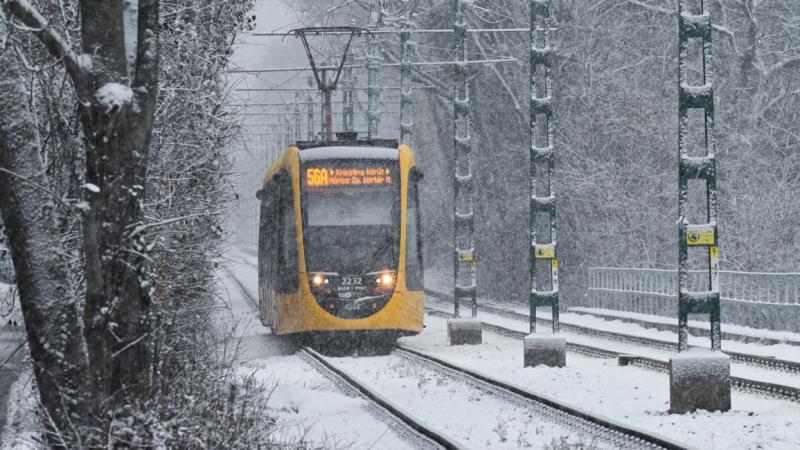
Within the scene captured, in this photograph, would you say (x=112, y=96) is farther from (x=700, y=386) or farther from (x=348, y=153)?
(x=348, y=153)

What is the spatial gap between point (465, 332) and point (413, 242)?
2.17 m

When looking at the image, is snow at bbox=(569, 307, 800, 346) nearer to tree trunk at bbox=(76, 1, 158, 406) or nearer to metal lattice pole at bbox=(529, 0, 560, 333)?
metal lattice pole at bbox=(529, 0, 560, 333)

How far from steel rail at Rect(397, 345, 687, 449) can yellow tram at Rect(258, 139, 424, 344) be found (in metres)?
3.38

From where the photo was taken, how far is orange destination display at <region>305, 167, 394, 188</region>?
20.3 metres

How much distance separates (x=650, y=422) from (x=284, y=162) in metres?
10.5

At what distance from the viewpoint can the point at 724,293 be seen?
24203mm

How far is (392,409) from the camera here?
41.3ft

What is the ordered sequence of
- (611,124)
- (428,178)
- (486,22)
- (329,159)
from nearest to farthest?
(329,159), (611,124), (486,22), (428,178)

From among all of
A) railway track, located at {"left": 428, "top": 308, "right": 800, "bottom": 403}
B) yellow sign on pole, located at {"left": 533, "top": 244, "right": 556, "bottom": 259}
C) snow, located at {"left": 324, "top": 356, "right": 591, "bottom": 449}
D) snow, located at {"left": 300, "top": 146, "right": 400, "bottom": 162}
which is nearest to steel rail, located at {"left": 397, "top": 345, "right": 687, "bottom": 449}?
snow, located at {"left": 324, "top": 356, "right": 591, "bottom": 449}

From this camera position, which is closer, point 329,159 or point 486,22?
point 329,159

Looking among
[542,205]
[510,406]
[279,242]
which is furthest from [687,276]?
[279,242]

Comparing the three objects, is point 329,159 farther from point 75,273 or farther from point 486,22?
point 486,22

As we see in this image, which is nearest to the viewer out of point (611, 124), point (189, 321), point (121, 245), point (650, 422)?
point (121, 245)

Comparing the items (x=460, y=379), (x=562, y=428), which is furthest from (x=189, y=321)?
(x=562, y=428)
